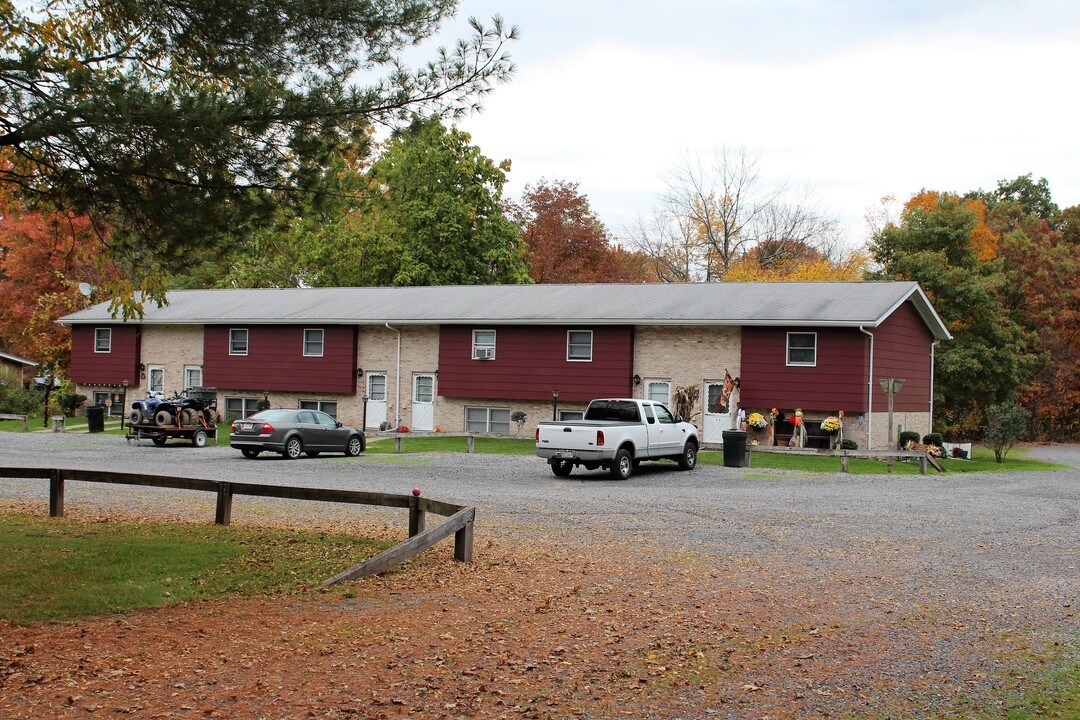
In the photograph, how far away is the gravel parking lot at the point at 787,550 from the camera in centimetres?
727

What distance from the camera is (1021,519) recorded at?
638 inches

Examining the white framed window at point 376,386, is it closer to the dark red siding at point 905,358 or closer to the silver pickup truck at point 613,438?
the silver pickup truck at point 613,438

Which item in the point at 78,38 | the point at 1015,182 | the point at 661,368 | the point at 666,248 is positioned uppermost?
the point at 1015,182

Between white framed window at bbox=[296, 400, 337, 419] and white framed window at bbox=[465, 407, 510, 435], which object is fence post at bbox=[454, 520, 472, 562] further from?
white framed window at bbox=[296, 400, 337, 419]

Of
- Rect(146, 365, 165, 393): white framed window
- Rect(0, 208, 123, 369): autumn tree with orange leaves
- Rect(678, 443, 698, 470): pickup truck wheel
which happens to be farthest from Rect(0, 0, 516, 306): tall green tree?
Rect(0, 208, 123, 369): autumn tree with orange leaves

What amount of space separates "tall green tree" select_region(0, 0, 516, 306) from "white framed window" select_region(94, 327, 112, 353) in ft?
114

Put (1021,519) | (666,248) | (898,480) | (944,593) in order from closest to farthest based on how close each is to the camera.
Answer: (944,593) < (1021,519) < (898,480) < (666,248)

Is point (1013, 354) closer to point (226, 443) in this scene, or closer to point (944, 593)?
point (226, 443)

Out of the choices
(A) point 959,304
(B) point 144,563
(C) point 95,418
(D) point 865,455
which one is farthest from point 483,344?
(B) point 144,563

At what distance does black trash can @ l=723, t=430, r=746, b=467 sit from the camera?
25719 millimetres

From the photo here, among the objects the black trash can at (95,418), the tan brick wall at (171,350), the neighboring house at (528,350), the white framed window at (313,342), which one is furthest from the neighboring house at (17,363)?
the white framed window at (313,342)

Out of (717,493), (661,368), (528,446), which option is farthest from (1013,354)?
(717,493)

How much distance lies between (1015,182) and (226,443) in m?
66.8

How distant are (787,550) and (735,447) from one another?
43.4 feet
